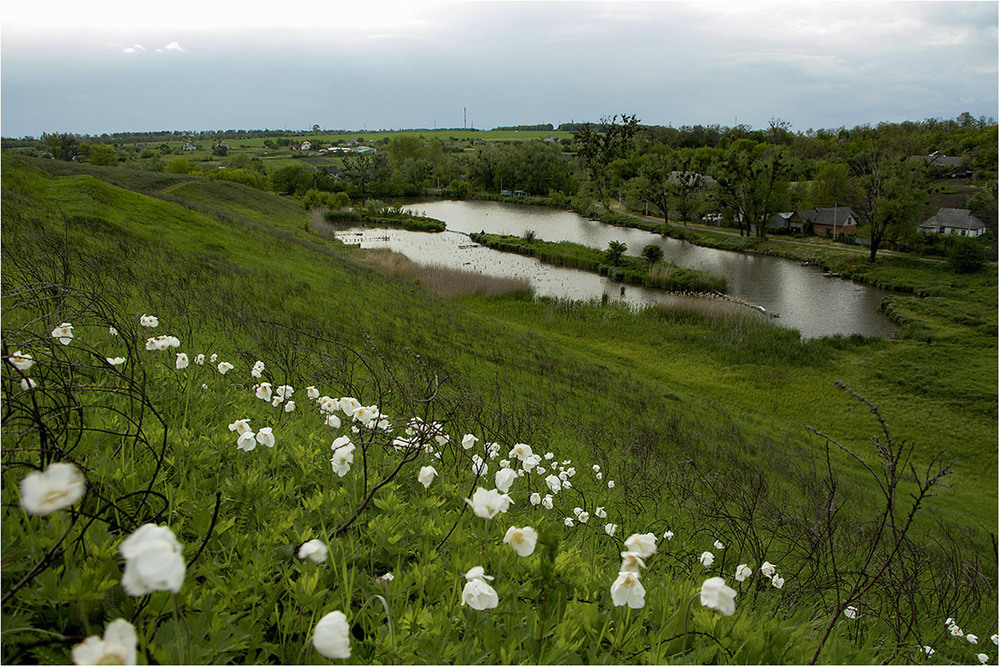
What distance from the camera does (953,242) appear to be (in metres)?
43.1

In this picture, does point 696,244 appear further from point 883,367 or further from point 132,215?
point 132,215

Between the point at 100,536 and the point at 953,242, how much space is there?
56.1 meters

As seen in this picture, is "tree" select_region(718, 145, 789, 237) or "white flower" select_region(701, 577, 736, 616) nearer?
"white flower" select_region(701, 577, 736, 616)

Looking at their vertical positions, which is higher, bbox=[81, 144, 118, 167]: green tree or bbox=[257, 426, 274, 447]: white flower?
bbox=[81, 144, 118, 167]: green tree

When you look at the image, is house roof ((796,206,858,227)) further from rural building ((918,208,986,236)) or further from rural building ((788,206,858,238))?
rural building ((918,208,986,236))

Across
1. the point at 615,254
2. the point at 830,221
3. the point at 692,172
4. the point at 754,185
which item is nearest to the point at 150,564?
the point at 615,254

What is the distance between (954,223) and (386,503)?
64286 mm

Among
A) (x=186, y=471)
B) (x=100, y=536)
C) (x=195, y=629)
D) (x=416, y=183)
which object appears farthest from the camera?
(x=416, y=183)

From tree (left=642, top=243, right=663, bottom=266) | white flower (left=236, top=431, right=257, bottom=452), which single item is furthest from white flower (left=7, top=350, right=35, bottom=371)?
tree (left=642, top=243, right=663, bottom=266)

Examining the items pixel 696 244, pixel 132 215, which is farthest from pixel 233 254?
pixel 696 244

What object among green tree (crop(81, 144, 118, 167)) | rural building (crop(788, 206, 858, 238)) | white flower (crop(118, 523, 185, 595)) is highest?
green tree (crop(81, 144, 118, 167))

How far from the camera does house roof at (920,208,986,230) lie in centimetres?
4928

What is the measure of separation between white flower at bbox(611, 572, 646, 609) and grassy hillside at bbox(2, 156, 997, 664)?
0.26m

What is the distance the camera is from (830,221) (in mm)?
53906
